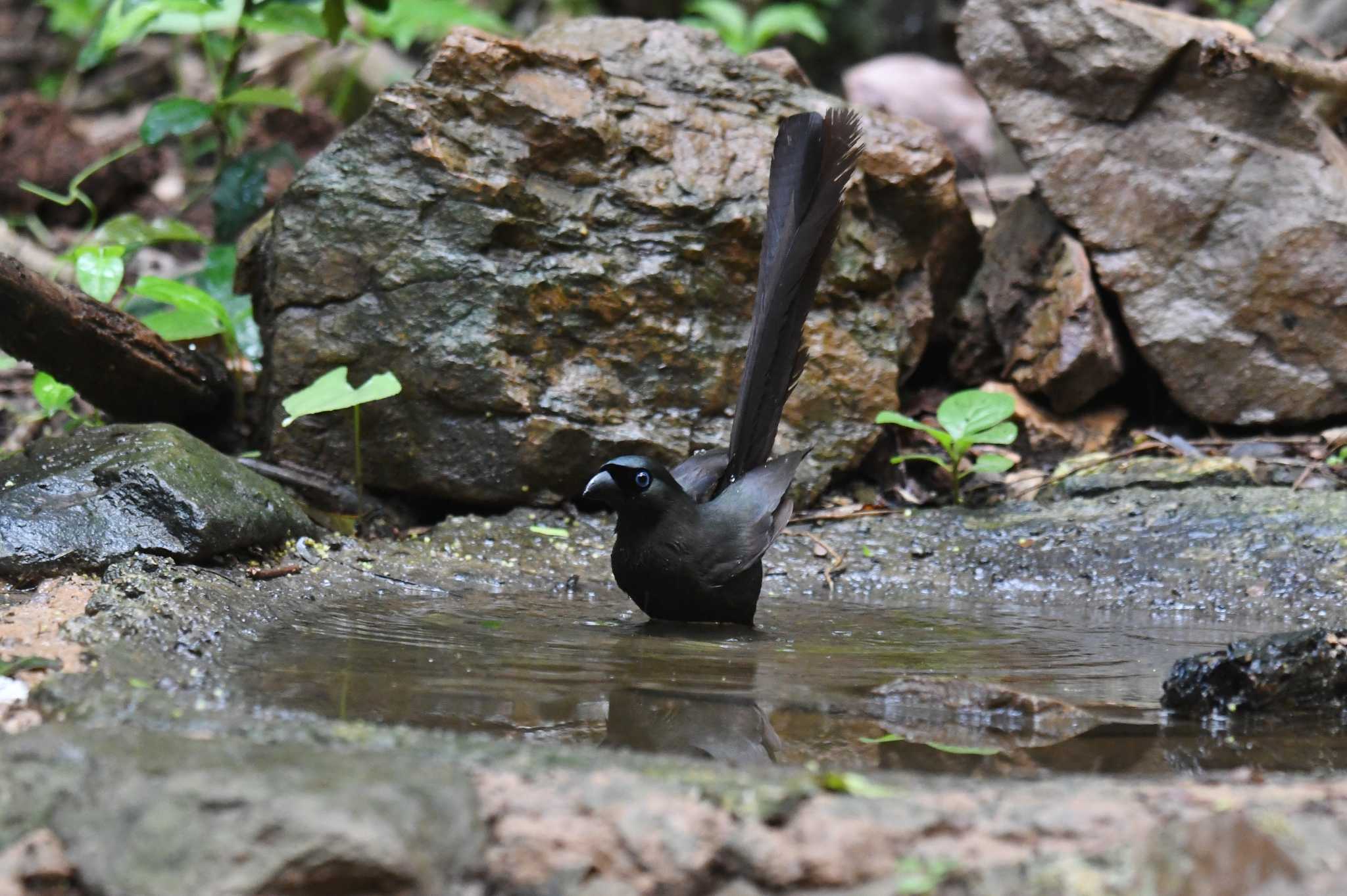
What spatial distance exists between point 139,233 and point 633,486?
348 cm

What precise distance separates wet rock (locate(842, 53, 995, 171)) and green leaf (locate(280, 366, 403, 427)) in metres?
7.23

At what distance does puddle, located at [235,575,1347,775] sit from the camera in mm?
2605

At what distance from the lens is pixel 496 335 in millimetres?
5180

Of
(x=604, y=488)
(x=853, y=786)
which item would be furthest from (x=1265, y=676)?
(x=604, y=488)

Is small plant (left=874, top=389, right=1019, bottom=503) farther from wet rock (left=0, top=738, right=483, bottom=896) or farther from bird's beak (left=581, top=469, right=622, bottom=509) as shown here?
wet rock (left=0, top=738, right=483, bottom=896)

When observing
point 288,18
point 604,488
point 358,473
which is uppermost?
point 288,18

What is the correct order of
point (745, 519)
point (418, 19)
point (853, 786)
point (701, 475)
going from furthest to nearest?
1. point (418, 19)
2. point (701, 475)
3. point (745, 519)
4. point (853, 786)

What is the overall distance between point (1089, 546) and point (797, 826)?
3.36 metres

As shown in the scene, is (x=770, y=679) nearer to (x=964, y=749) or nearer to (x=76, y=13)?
(x=964, y=749)

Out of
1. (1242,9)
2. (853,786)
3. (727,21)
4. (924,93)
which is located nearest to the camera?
(853,786)

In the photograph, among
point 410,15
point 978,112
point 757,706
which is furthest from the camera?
point 978,112

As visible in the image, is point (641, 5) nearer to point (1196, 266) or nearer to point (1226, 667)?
point (1196, 266)

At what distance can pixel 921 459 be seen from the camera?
592cm

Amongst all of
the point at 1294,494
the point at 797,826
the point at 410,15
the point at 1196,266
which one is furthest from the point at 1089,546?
the point at 410,15
